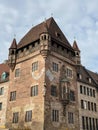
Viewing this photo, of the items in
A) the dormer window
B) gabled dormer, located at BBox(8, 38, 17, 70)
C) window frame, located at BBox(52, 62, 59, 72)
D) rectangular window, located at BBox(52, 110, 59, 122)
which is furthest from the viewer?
the dormer window

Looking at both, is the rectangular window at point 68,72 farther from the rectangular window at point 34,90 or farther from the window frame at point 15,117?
the window frame at point 15,117

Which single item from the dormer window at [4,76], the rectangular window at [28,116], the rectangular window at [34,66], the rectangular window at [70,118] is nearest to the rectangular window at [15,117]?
the rectangular window at [28,116]

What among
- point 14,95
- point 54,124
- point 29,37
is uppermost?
point 29,37

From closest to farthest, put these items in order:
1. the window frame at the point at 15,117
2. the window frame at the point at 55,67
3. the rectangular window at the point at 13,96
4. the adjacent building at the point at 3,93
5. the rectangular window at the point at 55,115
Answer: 1. the rectangular window at the point at 55,115
2. the window frame at the point at 15,117
3. the window frame at the point at 55,67
4. the rectangular window at the point at 13,96
5. the adjacent building at the point at 3,93

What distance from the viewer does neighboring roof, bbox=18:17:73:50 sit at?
151ft

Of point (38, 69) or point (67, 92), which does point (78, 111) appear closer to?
point (67, 92)

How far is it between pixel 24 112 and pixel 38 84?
19.0 ft

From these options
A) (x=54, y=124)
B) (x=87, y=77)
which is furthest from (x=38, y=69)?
(x=87, y=77)

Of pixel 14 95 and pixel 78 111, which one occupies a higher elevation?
pixel 14 95

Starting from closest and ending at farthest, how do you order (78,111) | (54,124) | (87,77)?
1. (54,124)
2. (78,111)
3. (87,77)

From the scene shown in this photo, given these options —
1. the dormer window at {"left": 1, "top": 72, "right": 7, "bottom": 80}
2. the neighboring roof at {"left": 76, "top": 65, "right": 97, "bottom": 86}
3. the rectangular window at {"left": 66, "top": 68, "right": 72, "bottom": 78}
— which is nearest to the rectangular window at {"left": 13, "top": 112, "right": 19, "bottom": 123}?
the dormer window at {"left": 1, "top": 72, "right": 7, "bottom": 80}

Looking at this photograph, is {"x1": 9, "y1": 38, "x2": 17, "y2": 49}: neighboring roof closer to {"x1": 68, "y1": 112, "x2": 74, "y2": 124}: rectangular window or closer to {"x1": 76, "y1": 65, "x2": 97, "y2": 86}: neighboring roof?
{"x1": 76, "y1": 65, "x2": 97, "y2": 86}: neighboring roof

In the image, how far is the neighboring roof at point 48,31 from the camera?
46.1 m

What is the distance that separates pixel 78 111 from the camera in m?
46.3
